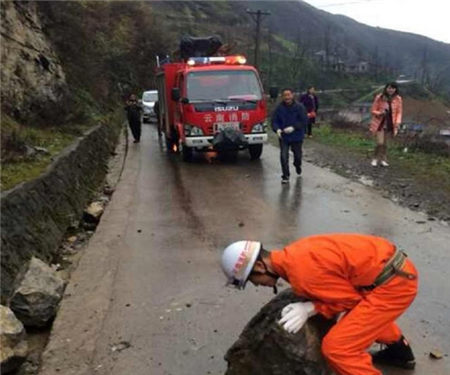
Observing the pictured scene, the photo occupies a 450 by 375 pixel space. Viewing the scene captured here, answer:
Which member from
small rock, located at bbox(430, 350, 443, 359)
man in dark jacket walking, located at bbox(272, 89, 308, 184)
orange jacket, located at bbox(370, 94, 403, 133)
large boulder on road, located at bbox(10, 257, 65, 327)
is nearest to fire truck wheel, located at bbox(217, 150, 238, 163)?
man in dark jacket walking, located at bbox(272, 89, 308, 184)

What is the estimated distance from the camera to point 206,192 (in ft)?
34.9

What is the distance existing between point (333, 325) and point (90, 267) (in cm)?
356

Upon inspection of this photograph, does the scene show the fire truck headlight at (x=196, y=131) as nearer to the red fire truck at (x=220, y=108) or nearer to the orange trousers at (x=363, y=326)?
the red fire truck at (x=220, y=108)

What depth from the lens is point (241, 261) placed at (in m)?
3.44

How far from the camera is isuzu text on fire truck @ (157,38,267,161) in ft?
44.8

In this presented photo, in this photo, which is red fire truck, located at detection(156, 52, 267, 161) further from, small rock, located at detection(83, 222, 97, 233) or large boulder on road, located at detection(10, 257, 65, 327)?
large boulder on road, located at detection(10, 257, 65, 327)

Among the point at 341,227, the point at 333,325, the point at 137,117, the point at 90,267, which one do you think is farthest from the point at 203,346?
the point at 137,117

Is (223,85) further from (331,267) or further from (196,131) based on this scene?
(331,267)

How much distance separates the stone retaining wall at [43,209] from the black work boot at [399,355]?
3237mm

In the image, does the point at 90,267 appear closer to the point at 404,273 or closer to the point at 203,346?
the point at 203,346

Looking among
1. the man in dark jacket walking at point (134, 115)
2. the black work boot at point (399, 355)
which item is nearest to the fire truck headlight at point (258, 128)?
the man in dark jacket walking at point (134, 115)

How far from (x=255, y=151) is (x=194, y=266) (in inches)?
337

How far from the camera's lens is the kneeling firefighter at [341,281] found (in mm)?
3363

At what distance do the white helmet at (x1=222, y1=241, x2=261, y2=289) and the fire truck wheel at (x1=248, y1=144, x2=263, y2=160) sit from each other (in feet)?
36.5
